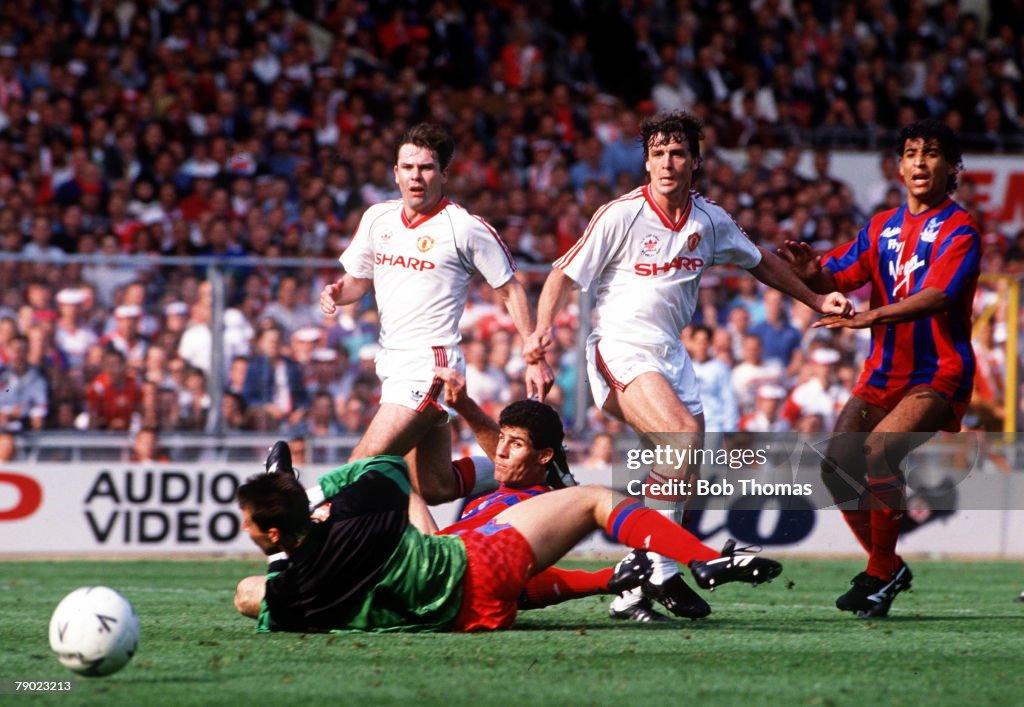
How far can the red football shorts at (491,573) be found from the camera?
620cm

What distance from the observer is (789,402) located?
13422 millimetres

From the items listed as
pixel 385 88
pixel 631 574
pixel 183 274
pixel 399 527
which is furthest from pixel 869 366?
pixel 385 88

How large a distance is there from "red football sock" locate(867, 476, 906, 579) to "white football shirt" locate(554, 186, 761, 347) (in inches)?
48.6

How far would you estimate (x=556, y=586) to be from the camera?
6758 mm

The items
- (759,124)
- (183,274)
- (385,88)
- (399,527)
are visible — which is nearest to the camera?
(399,527)

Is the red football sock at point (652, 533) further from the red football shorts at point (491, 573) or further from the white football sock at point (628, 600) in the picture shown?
the white football sock at point (628, 600)

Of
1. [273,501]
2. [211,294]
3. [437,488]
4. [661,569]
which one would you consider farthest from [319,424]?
[273,501]

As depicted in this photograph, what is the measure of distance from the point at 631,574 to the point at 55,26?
13.0 meters

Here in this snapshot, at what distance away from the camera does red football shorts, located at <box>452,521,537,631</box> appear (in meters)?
6.20

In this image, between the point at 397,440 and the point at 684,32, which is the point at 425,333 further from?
the point at 684,32

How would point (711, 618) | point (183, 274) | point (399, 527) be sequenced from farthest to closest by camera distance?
point (183, 274) → point (711, 618) → point (399, 527)

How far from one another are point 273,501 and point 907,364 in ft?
11.0

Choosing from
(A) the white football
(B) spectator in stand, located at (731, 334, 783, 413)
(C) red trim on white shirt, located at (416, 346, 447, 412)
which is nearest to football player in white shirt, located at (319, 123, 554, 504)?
(C) red trim on white shirt, located at (416, 346, 447, 412)

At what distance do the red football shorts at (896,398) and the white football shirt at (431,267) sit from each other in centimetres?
191
